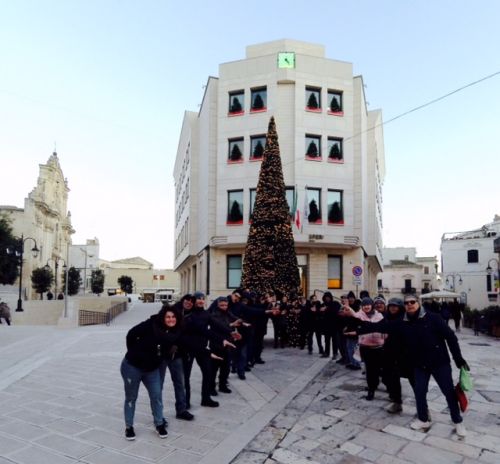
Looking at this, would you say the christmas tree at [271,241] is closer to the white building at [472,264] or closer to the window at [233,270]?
the window at [233,270]

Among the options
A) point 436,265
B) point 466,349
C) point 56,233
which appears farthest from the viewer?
point 436,265

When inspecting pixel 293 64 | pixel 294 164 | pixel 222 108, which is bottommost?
pixel 294 164

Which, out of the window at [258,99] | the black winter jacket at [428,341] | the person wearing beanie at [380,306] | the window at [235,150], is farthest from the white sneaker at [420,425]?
the window at [258,99]

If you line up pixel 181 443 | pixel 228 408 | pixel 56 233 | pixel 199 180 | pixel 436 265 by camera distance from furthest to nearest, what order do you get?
pixel 436 265 → pixel 56 233 → pixel 199 180 → pixel 228 408 → pixel 181 443

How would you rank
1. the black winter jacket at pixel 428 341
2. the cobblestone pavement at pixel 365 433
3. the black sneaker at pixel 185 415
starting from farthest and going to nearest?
the black sneaker at pixel 185 415
the black winter jacket at pixel 428 341
the cobblestone pavement at pixel 365 433

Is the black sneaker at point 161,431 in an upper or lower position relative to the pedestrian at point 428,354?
lower

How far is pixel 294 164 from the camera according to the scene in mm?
26703

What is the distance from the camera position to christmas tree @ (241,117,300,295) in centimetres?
1486

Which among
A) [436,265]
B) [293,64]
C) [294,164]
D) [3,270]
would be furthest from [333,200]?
[436,265]

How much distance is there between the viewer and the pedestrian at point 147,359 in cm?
549

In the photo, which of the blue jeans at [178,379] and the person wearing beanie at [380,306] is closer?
the blue jeans at [178,379]

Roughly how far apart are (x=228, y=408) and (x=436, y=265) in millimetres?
89643

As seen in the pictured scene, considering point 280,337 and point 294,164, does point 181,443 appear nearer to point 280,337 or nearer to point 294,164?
point 280,337

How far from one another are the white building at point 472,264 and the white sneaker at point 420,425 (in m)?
55.9
